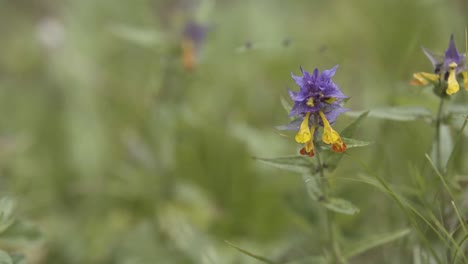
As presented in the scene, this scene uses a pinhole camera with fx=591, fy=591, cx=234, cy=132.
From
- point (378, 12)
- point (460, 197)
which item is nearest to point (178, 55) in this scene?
point (378, 12)

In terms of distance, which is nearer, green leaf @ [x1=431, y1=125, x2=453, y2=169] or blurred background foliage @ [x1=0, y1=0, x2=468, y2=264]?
green leaf @ [x1=431, y1=125, x2=453, y2=169]

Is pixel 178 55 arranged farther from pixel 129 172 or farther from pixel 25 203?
pixel 25 203

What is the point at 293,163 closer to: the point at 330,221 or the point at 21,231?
the point at 330,221

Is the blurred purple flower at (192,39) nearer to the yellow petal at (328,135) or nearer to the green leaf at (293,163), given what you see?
the green leaf at (293,163)

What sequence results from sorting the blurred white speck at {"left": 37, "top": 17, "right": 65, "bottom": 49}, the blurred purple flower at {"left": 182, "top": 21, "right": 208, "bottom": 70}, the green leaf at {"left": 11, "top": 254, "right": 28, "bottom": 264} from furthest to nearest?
the blurred white speck at {"left": 37, "top": 17, "right": 65, "bottom": 49}
the blurred purple flower at {"left": 182, "top": 21, "right": 208, "bottom": 70}
the green leaf at {"left": 11, "top": 254, "right": 28, "bottom": 264}

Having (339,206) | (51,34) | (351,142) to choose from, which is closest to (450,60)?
(351,142)

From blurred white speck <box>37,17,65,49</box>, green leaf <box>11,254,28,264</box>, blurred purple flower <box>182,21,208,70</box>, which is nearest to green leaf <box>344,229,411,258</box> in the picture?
green leaf <box>11,254,28,264</box>

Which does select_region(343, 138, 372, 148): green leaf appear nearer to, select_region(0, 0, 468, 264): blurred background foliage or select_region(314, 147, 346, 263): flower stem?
select_region(314, 147, 346, 263): flower stem
